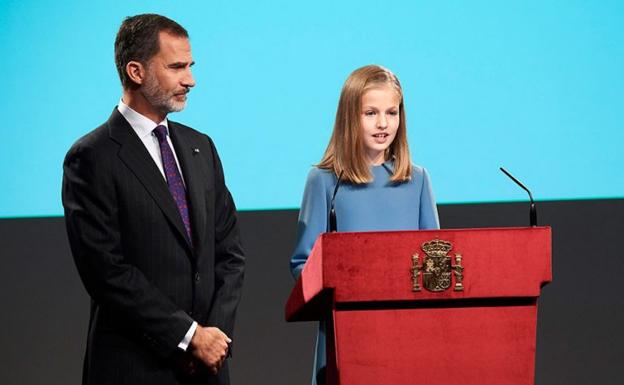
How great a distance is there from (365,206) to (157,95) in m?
0.68

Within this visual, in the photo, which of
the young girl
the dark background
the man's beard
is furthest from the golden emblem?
the dark background

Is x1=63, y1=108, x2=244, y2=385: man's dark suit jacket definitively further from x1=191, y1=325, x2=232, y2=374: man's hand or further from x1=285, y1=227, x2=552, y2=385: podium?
x1=285, y1=227, x2=552, y2=385: podium

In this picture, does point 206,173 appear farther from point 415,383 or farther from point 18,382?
point 18,382

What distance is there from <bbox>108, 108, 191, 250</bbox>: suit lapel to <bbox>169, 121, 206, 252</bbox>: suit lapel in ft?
0.18

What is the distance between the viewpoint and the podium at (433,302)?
199 centimetres

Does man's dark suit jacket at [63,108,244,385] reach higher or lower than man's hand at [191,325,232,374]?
higher

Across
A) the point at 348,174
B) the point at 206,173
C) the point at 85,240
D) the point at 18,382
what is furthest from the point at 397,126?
the point at 18,382

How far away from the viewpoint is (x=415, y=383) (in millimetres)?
2035

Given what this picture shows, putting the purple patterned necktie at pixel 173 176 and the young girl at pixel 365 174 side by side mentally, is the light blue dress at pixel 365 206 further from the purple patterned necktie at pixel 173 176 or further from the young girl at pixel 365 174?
the purple patterned necktie at pixel 173 176

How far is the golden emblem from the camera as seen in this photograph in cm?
199

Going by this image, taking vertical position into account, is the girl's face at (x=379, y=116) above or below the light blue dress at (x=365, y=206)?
above

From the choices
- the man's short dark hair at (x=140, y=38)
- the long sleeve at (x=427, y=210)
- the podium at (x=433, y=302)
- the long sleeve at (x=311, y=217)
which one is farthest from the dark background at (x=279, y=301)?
the podium at (x=433, y=302)

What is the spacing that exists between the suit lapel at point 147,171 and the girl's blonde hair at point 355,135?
541 mm

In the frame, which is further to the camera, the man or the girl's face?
the girl's face
